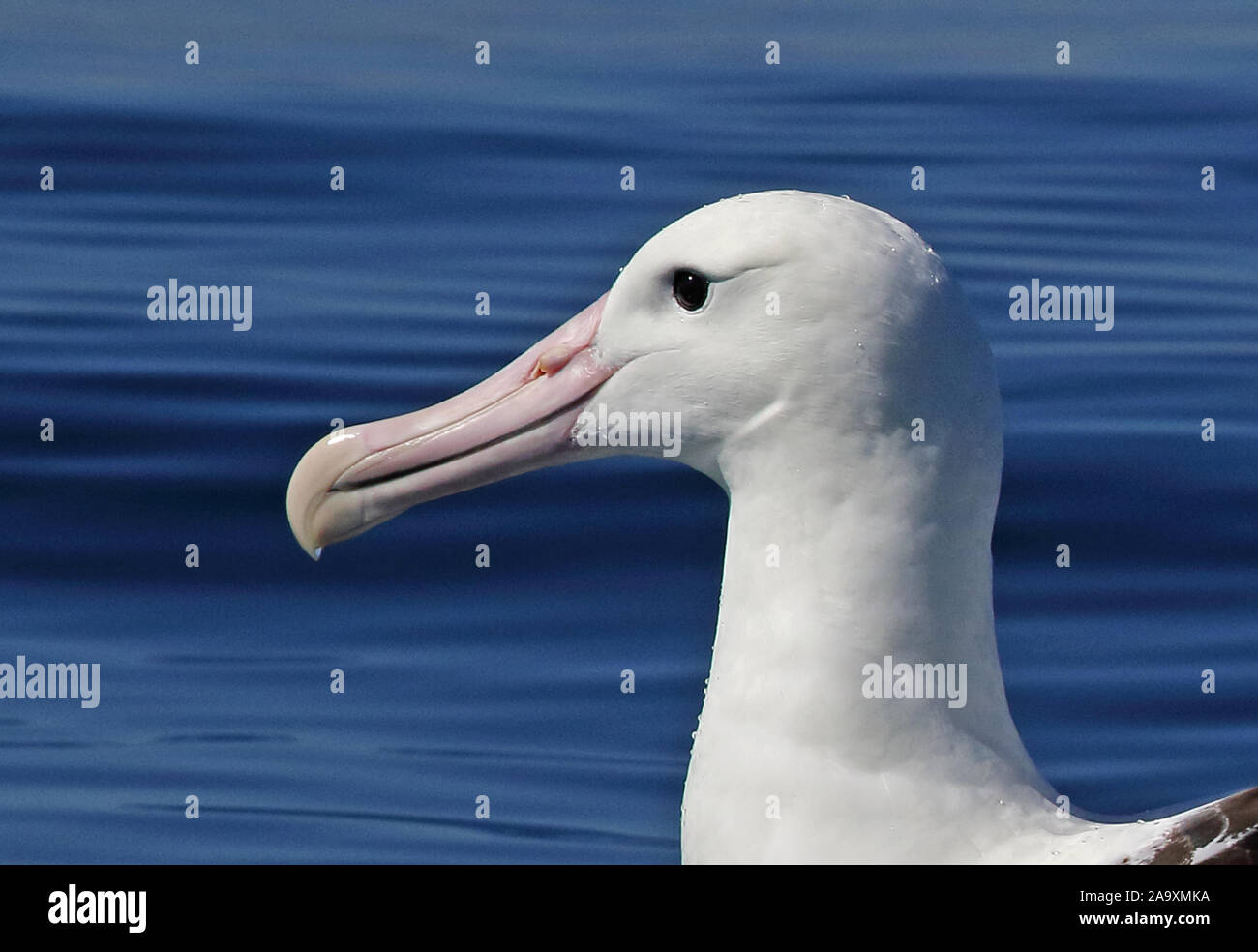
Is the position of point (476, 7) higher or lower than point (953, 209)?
higher

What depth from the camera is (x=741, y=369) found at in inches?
165

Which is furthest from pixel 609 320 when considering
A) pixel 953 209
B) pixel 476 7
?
pixel 476 7

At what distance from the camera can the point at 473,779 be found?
6.80 m

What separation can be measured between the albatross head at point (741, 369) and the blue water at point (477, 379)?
194 centimetres

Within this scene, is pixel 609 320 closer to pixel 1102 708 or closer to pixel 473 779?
pixel 473 779

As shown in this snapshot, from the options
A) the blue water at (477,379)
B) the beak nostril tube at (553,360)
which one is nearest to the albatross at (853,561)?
the beak nostril tube at (553,360)

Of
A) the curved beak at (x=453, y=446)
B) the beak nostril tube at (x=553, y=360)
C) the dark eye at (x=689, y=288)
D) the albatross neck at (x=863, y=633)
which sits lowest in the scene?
the albatross neck at (x=863, y=633)

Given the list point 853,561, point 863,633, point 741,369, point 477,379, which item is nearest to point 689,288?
point 741,369

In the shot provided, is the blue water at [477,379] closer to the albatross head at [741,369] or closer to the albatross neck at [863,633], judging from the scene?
the albatross head at [741,369]

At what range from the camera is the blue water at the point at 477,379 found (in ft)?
22.8

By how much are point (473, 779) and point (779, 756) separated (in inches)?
110

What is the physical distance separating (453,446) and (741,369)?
684mm

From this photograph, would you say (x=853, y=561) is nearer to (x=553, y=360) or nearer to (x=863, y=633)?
(x=863, y=633)

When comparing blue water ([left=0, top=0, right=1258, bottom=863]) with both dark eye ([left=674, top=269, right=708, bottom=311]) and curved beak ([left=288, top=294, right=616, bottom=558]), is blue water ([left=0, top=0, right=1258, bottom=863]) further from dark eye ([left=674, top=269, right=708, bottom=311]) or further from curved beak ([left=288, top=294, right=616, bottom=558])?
dark eye ([left=674, top=269, right=708, bottom=311])
